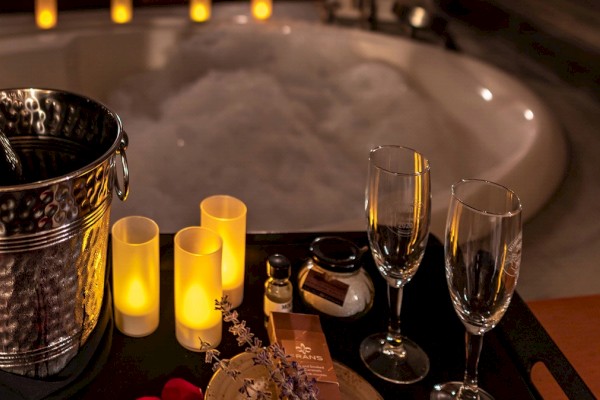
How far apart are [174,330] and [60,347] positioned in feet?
0.43

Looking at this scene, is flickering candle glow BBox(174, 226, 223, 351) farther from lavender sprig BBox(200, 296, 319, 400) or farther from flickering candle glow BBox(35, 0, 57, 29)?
flickering candle glow BBox(35, 0, 57, 29)

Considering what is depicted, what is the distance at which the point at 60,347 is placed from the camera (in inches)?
24.5

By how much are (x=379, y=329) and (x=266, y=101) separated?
4.19 feet

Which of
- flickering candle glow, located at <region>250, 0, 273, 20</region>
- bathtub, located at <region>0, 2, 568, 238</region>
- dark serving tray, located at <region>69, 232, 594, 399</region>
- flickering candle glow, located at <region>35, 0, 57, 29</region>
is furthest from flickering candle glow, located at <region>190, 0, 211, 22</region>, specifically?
dark serving tray, located at <region>69, 232, 594, 399</region>

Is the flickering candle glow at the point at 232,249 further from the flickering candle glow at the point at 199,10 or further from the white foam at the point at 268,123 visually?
the flickering candle glow at the point at 199,10

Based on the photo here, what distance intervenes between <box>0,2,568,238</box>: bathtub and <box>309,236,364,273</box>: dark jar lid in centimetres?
83

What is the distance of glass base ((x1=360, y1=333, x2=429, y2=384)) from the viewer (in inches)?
26.7

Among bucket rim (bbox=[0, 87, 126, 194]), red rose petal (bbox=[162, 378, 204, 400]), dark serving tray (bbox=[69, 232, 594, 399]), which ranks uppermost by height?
bucket rim (bbox=[0, 87, 126, 194])

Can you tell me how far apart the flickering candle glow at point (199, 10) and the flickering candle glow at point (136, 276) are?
1.25 metres

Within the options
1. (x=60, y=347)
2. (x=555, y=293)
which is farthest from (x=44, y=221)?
(x=555, y=293)

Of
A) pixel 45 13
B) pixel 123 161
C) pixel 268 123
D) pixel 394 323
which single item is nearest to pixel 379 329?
pixel 394 323

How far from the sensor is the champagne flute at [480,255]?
1.95ft

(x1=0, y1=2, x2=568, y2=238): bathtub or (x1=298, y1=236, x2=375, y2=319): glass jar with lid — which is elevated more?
(x1=298, y1=236, x2=375, y2=319): glass jar with lid

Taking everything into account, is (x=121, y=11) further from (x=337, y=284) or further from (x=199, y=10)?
(x=337, y=284)
